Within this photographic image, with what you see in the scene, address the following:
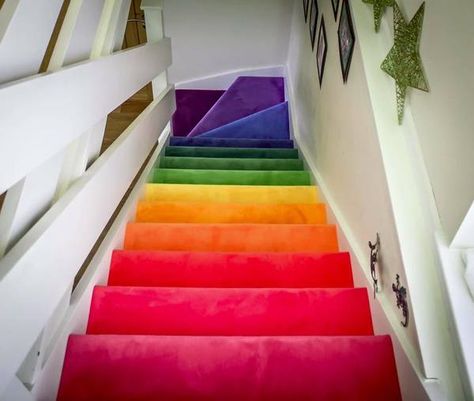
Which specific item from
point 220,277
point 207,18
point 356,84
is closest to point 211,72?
point 207,18

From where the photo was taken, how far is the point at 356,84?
1408 mm

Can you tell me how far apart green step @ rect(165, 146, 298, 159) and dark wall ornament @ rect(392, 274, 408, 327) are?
6.77 ft

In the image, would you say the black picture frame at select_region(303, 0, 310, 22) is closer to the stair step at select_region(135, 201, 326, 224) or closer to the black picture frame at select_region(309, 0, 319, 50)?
the black picture frame at select_region(309, 0, 319, 50)

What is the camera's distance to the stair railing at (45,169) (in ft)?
2.29

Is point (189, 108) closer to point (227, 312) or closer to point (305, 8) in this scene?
point (305, 8)

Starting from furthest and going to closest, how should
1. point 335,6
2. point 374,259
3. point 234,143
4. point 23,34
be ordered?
point 234,143 → point 335,6 → point 374,259 → point 23,34

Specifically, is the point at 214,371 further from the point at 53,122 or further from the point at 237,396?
the point at 53,122

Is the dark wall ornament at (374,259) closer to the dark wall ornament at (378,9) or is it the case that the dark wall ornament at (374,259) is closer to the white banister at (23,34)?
the dark wall ornament at (378,9)

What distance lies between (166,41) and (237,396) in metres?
2.22

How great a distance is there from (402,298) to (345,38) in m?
1.14

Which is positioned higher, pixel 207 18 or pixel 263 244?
pixel 207 18

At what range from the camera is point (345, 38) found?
1.59m

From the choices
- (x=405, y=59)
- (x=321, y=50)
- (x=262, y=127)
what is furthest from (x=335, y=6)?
(x=262, y=127)

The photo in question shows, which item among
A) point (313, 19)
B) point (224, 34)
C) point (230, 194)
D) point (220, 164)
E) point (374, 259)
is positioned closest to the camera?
point (374, 259)
